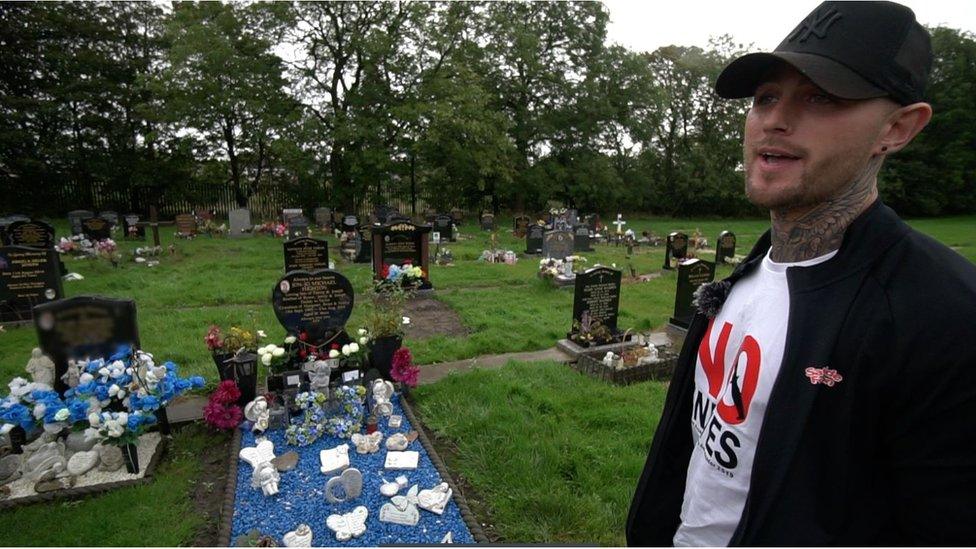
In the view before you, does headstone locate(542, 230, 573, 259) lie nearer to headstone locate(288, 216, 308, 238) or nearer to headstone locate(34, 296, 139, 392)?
headstone locate(288, 216, 308, 238)

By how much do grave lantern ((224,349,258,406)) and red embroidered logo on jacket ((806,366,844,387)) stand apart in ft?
17.0

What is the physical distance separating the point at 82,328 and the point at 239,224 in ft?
53.2

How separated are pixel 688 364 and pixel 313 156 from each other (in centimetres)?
2442

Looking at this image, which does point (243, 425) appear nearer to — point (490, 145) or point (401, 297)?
point (401, 297)

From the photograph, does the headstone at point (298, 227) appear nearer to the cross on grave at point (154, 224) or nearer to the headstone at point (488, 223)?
the cross on grave at point (154, 224)

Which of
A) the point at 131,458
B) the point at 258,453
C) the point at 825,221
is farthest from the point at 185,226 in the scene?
the point at 825,221

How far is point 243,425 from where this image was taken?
16.2ft

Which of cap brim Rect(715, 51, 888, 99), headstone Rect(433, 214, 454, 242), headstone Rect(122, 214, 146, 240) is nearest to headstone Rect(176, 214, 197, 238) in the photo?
headstone Rect(122, 214, 146, 240)

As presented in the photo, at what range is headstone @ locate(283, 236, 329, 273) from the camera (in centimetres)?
1016

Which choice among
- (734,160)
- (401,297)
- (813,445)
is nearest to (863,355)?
(813,445)

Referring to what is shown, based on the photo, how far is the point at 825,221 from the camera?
4.49 feet

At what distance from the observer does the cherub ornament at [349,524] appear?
138 inches

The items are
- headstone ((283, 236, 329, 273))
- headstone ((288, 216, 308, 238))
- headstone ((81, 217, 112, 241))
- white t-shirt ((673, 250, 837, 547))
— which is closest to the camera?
white t-shirt ((673, 250, 837, 547))

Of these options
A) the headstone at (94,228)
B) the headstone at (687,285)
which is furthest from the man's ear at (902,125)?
the headstone at (94,228)
